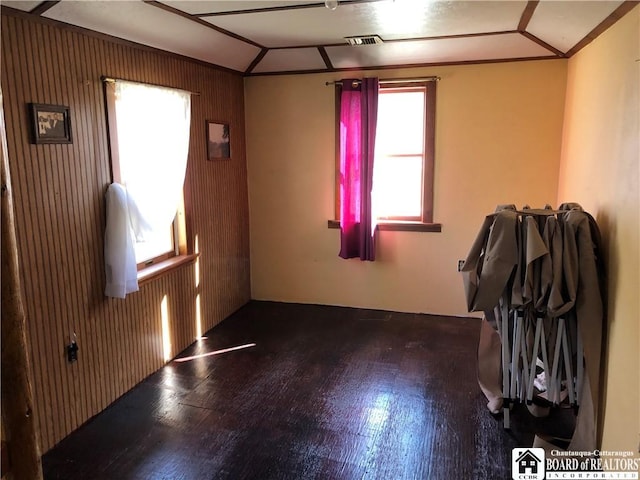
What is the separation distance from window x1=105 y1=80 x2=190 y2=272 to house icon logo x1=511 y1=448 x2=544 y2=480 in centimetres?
251

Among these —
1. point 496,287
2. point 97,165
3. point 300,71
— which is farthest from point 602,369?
point 300,71

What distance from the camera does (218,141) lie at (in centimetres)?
423

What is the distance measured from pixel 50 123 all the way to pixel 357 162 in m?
2.49

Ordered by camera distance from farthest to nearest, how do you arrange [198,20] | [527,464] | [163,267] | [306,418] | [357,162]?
[357,162] < [163,267] < [198,20] < [306,418] < [527,464]

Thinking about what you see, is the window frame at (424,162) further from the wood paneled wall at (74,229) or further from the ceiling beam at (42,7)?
the ceiling beam at (42,7)

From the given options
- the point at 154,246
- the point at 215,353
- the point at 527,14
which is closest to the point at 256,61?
the point at 154,246

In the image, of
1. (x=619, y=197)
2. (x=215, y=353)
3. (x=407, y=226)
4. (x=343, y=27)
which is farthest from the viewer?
(x=407, y=226)

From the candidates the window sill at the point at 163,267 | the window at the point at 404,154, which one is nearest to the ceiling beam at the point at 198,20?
the window at the point at 404,154

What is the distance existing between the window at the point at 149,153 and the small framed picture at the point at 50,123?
34cm

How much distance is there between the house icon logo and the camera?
2.36 meters

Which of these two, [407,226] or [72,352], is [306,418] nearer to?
[72,352]

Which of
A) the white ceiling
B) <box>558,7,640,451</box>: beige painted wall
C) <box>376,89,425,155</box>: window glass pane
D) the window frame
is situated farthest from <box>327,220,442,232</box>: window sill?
<box>558,7,640,451</box>: beige painted wall

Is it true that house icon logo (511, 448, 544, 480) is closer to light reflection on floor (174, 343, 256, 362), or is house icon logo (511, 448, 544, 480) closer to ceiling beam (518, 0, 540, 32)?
light reflection on floor (174, 343, 256, 362)

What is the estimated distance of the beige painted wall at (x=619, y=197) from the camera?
2041 millimetres
